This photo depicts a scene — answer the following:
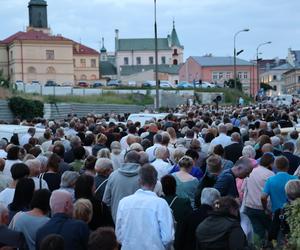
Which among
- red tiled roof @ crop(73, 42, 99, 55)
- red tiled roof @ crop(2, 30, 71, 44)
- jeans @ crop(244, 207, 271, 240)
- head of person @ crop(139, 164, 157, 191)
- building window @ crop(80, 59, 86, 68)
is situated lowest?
jeans @ crop(244, 207, 271, 240)

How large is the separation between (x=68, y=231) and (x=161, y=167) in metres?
4.57

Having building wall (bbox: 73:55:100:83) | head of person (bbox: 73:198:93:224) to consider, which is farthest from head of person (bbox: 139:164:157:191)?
building wall (bbox: 73:55:100:83)

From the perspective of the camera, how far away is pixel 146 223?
24.0 ft

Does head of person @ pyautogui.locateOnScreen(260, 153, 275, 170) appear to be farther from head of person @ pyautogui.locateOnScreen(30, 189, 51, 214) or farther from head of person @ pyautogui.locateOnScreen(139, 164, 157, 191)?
head of person @ pyautogui.locateOnScreen(30, 189, 51, 214)

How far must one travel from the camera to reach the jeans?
32.6ft

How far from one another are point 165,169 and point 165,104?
5116cm

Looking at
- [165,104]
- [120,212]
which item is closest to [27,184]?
[120,212]

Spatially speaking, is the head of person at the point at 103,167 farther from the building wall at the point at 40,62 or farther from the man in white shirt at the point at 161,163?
the building wall at the point at 40,62

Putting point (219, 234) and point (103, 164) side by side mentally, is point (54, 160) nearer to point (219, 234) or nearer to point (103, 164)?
point (103, 164)

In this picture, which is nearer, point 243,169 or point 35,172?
point 35,172

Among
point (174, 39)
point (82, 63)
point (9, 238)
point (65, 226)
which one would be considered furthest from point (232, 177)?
point (174, 39)

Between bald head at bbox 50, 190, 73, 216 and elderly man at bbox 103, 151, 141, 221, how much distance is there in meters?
2.05

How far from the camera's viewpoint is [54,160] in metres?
10.2

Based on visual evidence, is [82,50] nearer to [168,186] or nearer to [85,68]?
[85,68]
